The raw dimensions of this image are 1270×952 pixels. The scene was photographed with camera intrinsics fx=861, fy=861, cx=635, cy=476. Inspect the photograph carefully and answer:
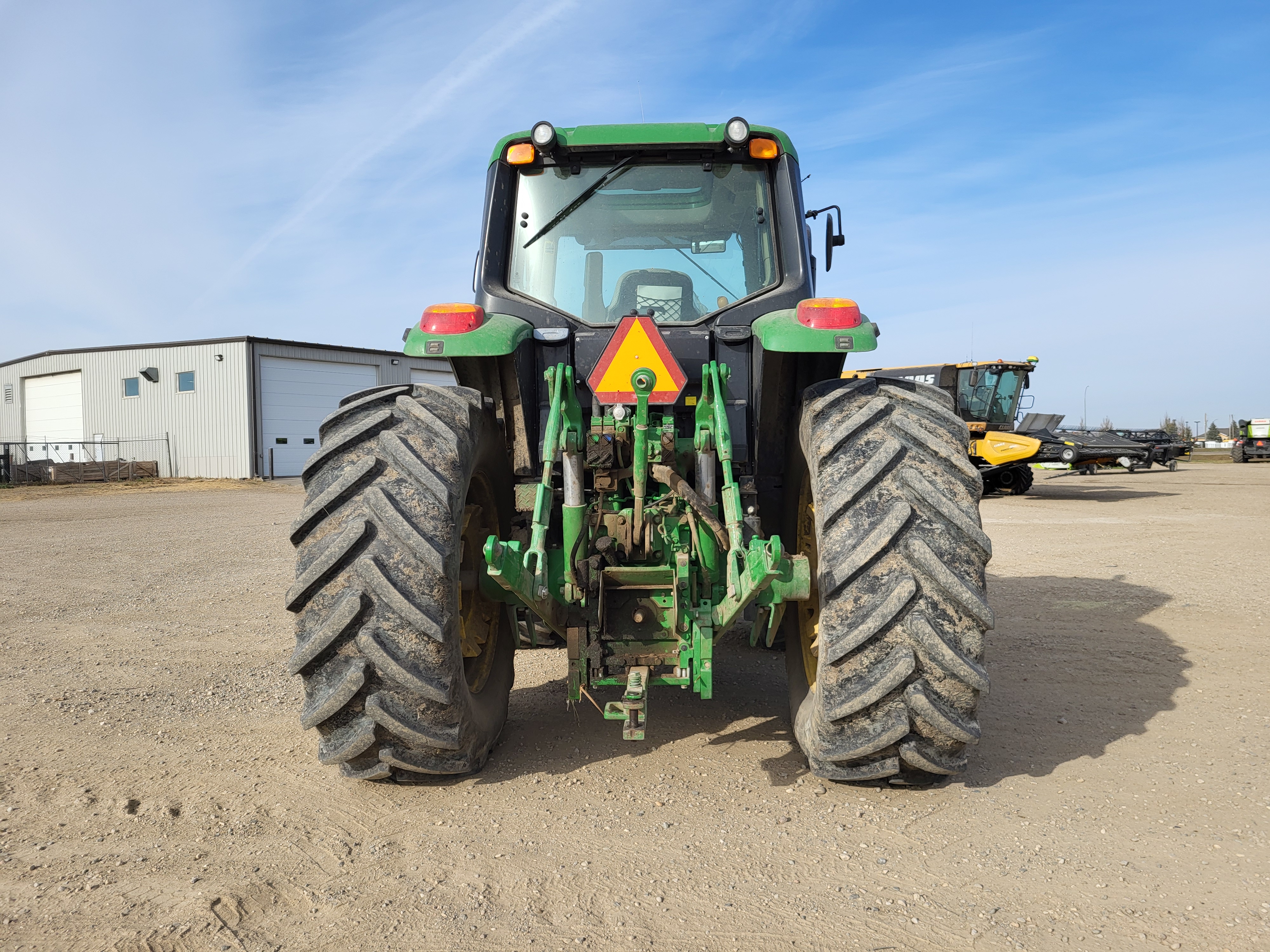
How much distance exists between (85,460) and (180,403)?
5220 millimetres

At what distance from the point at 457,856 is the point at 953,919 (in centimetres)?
140

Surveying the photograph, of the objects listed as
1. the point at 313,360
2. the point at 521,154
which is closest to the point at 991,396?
the point at 521,154

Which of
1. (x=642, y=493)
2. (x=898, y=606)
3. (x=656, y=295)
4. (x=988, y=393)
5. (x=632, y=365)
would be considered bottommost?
(x=898, y=606)

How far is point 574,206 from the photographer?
4.04 metres

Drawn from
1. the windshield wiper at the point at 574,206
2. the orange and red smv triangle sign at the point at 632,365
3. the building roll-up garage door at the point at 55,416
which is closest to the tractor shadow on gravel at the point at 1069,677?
the orange and red smv triangle sign at the point at 632,365

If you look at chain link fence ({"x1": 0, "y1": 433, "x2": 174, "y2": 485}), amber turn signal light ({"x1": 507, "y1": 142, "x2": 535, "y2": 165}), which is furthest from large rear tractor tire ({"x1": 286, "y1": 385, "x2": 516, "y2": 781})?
chain link fence ({"x1": 0, "y1": 433, "x2": 174, "y2": 485})

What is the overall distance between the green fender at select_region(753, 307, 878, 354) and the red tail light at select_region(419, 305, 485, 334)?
3.68 feet

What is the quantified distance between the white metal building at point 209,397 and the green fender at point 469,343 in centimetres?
2317

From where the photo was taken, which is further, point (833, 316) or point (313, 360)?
point (313, 360)

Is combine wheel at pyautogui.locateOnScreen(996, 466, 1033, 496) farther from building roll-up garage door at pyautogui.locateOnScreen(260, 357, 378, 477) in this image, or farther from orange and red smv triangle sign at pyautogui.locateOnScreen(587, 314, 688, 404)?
building roll-up garage door at pyautogui.locateOnScreen(260, 357, 378, 477)

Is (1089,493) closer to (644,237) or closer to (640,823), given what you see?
(644,237)

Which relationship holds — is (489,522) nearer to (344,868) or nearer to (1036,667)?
(344,868)

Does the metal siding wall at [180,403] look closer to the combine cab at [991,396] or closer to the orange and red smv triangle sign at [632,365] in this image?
the combine cab at [991,396]

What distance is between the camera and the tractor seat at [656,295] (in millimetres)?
4000
